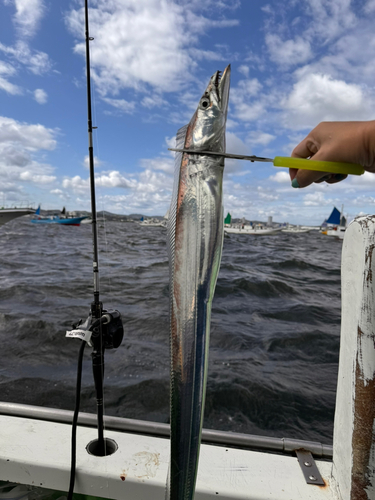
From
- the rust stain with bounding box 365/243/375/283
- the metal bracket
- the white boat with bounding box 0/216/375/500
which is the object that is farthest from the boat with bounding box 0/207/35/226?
the rust stain with bounding box 365/243/375/283

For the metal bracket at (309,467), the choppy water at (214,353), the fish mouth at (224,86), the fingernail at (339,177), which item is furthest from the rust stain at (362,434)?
the choppy water at (214,353)

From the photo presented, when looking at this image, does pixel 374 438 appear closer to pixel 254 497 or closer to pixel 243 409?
pixel 254 497

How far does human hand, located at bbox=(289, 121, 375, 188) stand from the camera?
916mm

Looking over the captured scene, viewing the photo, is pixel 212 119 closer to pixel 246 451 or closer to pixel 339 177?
pixel 339 177

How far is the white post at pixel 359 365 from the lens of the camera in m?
1.42

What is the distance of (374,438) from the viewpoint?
1.42m

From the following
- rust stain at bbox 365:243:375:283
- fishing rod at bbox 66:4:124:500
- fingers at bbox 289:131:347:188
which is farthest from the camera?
fishing rod at bbox 66:4:124:500

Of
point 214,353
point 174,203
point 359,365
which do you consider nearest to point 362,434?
point 359,365

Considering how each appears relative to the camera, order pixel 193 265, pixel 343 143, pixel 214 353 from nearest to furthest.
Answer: pixel 193 265
pixel 343 143
pixel 214 353

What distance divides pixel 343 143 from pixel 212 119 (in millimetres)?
383

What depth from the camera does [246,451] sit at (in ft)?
6.74

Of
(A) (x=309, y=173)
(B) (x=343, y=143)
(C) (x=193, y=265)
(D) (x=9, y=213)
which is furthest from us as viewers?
(D) (x=9, y=213)

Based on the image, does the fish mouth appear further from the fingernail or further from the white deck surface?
the white deck surface

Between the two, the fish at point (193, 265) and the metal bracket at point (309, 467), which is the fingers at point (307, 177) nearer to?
the fish at point (193, 265)
